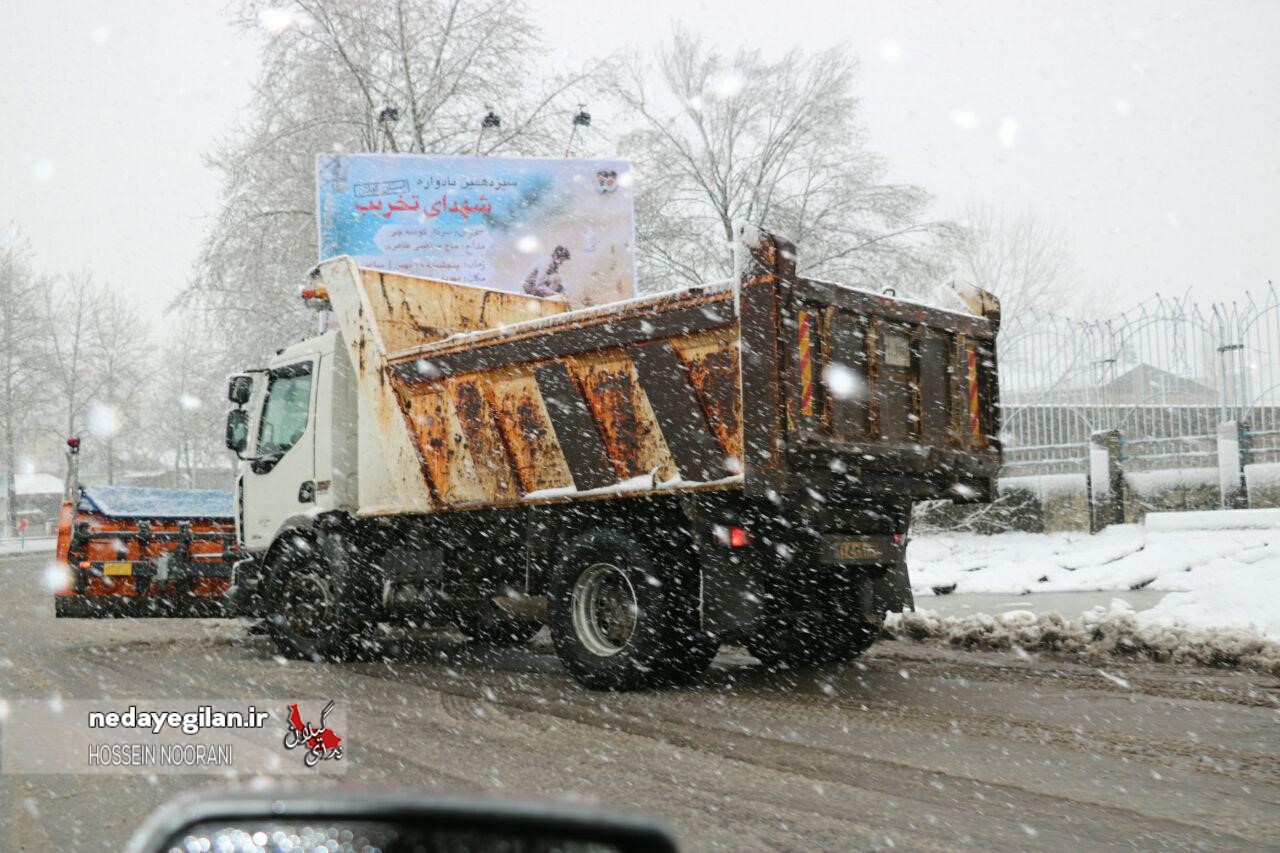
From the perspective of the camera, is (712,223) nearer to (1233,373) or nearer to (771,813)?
(1233,373)

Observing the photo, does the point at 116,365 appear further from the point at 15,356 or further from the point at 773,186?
the point at 773,186

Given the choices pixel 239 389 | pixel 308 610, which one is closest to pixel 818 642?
pixel 308 610

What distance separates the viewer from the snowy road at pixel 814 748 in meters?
3.94

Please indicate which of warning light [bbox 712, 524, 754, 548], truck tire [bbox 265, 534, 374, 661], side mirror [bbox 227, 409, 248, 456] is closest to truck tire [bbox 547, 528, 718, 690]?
warning light [bbox 712, 524, 754, 548]

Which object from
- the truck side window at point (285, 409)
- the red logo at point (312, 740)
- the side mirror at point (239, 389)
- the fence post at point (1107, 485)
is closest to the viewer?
the red logo at point (312, 740)

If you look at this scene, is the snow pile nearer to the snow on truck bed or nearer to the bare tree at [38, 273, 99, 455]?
the snow on truck bed

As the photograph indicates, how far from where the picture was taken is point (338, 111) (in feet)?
64.8

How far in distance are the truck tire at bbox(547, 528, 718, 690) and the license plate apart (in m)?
0.83

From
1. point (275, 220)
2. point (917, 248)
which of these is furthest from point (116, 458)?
point (917, 248)

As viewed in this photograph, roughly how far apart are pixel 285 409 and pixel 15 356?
4102 cm

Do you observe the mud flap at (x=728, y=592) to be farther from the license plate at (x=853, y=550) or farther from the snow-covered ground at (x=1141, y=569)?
the snow-covered ground at (x=1141, y=569)

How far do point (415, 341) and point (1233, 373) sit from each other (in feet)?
33.8

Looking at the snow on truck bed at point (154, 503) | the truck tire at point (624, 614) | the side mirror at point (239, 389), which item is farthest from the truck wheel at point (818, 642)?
the snow on truck bed at point (154, 503)

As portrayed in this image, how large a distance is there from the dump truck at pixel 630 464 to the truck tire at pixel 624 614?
0.02 m
